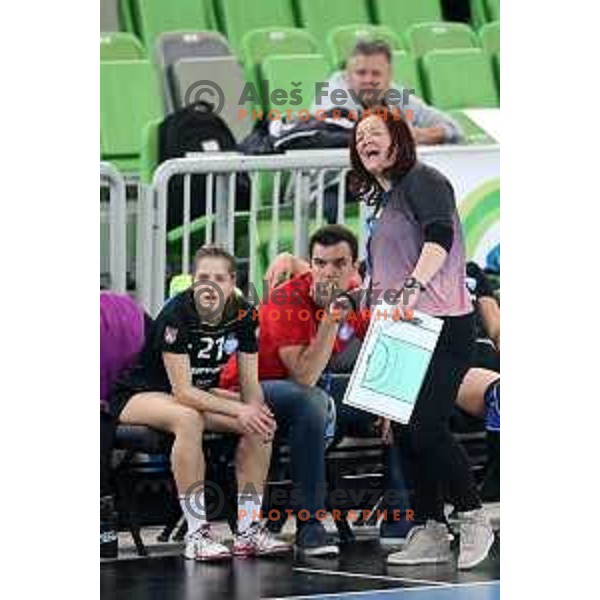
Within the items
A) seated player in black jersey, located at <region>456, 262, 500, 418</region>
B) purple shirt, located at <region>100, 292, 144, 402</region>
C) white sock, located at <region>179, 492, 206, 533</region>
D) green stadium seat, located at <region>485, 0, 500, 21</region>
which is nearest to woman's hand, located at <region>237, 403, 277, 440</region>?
white sock, located at <region>179, 492, 206, 533</region>

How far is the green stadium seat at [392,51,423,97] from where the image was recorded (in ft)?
29.2

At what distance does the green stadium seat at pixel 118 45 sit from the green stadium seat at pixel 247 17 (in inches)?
13.0

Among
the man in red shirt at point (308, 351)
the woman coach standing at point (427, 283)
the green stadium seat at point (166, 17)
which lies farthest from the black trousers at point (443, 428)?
the green stadium seat at point (166, 17)

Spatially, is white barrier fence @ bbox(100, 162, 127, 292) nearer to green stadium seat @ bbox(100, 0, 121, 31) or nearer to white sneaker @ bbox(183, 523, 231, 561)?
green stadium seat @ bbox(100, 0, 121, 31)

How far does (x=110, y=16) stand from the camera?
8852mm

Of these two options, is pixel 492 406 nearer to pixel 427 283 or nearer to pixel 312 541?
pixel 427 283

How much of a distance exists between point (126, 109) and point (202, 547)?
1.17 meters

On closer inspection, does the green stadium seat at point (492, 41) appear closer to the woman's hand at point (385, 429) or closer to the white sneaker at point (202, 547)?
the woman's hand at point (385, 429)

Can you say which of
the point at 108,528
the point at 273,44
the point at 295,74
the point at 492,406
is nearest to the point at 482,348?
the point at 492,406

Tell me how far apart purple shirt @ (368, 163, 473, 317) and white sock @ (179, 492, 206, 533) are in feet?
2.35

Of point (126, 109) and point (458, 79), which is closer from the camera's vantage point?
point (126, 109)

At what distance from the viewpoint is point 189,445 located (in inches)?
340
